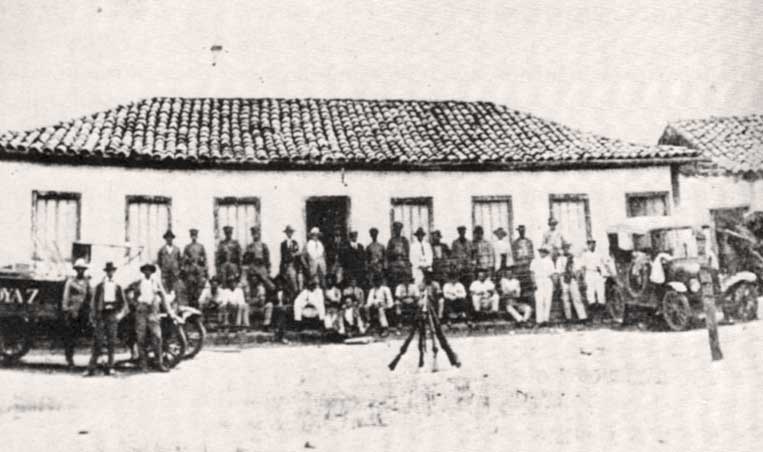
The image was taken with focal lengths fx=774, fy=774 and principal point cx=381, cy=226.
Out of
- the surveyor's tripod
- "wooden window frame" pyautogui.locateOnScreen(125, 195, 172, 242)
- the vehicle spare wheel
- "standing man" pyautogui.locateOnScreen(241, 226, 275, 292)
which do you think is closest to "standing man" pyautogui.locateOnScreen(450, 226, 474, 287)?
the surveyor's tripod

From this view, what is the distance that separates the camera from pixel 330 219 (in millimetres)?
3529

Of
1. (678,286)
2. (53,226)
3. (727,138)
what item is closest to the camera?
(53,226)

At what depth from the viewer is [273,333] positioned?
362 cm

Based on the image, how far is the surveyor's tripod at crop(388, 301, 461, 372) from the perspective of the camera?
10.5 ft

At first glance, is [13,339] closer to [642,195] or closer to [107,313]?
[107,313]

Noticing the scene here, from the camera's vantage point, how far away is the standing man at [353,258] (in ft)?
11.7

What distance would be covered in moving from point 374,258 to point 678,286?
4.85 ft

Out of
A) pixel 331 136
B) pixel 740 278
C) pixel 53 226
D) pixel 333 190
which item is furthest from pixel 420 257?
pixel 53 226

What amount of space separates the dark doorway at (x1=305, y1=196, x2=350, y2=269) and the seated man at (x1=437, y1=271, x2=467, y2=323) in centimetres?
52

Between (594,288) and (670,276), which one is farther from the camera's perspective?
(670,276)

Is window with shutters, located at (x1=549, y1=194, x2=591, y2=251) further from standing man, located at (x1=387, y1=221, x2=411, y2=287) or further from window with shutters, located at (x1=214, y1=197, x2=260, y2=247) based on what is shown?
window with shutters, located at (x1=214, y1=197, x2=260, y2=247)

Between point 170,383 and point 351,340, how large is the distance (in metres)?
0.84

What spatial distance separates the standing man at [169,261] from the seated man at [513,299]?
1491 millimetres

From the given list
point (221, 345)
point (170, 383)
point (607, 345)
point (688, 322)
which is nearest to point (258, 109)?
point (221, 345)
